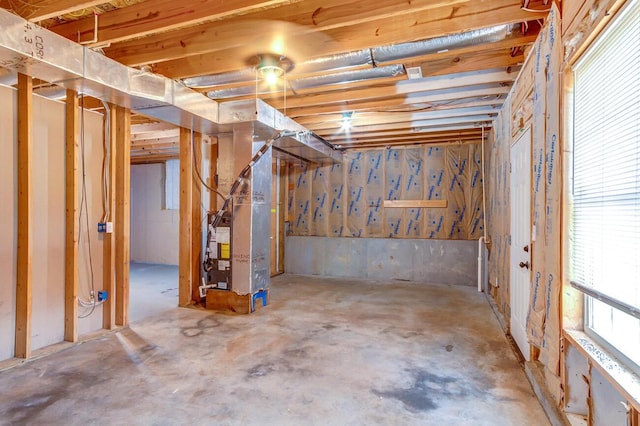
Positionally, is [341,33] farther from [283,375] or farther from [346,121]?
[283,375]

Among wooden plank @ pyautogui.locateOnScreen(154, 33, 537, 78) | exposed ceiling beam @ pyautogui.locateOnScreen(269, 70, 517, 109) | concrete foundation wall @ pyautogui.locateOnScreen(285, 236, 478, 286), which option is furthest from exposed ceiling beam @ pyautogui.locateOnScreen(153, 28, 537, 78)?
concrete foundation wall @ pyautogui.locateOnScreen(285, 236, 478, 286)

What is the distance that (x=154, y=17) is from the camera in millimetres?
2492

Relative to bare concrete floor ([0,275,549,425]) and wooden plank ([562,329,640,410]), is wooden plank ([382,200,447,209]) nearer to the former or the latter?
bare concrete floor ([0,275,549,425])

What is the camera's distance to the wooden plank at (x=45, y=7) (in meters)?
2.23

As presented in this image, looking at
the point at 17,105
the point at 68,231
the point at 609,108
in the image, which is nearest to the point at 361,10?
the point at 609,108

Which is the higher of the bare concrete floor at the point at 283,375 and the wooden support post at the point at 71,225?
the wooden support post at the point at 71,225

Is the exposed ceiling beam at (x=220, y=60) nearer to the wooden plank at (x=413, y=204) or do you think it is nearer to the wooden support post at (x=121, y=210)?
the wooden support post at (x=121, y=210)

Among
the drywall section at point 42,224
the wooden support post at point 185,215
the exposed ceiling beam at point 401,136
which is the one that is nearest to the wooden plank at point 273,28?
the drywall section at point 42,224

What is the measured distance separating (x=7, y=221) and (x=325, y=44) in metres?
2.84

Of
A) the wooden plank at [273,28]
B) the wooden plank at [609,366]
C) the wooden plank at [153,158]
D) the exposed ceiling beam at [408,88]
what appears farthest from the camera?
the wooden plank at [153,158]

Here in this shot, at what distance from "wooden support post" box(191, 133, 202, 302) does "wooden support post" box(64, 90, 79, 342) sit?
4.91 feet

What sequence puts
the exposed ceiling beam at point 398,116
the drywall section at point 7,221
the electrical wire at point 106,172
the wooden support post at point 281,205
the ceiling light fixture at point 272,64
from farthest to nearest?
1. the wooden support post at point 281,205
2. the exposed ceiling beam at point 398,116
3. the electrical wire at point 106,172
4. the ceiling light fixture at point 272,64
5. the drywall section at point 7,221

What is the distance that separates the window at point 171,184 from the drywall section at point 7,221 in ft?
17.5

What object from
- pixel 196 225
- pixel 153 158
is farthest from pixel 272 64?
pixel 153 158
